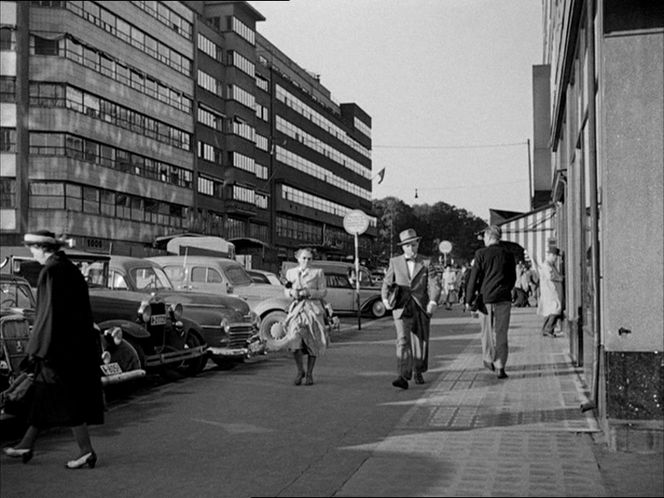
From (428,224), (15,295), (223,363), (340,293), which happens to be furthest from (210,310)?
(428,224)

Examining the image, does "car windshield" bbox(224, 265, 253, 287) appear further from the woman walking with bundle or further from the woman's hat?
the woman's hat

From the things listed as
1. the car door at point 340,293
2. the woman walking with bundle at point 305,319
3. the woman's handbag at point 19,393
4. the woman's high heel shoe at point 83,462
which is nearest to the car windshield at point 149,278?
the woman walking with bundle at point 305,319

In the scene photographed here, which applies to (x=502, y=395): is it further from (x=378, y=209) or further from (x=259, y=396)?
(x=378, y=209)

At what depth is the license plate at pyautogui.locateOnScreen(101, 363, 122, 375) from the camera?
30.8 feet

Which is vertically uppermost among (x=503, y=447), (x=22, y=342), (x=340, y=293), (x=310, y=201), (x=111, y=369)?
(x=310, y=201)

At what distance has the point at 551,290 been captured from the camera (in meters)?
17.5

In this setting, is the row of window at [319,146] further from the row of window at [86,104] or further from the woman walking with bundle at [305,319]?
the row of window at [86,104]

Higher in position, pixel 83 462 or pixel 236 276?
pixel 236 276

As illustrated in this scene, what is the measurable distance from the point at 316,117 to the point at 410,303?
8402cm

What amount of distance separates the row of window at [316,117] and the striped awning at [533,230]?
56.3 meters

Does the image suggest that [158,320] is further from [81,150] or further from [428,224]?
[428,224]

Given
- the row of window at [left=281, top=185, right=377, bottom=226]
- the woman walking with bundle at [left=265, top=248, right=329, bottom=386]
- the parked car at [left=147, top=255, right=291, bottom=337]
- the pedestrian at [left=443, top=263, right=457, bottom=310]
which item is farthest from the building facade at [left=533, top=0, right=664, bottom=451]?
the row of window at [left=281, top=185, right=377, bottom=226]

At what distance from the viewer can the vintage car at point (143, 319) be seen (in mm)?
10992

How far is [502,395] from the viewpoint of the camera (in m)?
9.76
